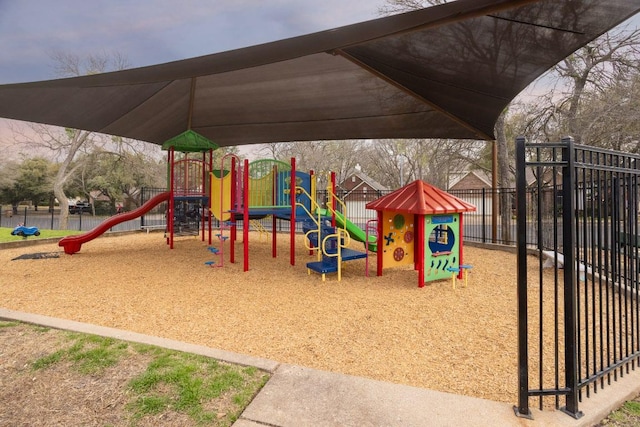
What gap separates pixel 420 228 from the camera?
607 cm

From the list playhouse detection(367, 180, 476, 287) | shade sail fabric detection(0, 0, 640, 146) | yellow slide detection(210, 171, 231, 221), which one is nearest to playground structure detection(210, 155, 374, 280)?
yellow slide detection(210, 171, 231, 221)

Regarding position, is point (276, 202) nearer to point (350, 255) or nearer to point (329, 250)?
point (329, 250)

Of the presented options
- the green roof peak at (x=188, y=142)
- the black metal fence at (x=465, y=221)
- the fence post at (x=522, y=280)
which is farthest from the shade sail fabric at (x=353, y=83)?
the black metal fence at (x=465, y=221)

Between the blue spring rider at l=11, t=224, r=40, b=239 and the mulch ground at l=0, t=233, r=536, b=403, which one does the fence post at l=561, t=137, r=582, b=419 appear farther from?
the blue spring rider at l=11, t=224, r=40, b=239

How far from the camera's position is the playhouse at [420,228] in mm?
6016

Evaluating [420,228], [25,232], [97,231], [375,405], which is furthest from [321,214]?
[25,232]

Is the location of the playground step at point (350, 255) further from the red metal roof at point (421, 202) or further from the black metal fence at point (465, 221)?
the black metal fence at point (465, 221)

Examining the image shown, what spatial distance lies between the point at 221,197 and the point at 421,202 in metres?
4.63

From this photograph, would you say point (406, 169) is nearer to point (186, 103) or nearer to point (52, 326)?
point (186, 103)

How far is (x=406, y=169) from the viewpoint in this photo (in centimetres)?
4250

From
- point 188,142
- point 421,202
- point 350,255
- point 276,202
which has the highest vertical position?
point 188,142

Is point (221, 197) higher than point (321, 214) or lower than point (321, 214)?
higher

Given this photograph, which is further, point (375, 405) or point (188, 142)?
point (188, 142)

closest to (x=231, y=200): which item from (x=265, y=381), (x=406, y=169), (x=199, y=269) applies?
(x=199, y=269)
